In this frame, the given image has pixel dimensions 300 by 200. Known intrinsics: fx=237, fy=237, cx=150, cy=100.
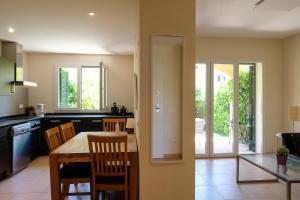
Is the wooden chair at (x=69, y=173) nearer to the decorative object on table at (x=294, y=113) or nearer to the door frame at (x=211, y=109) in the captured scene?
the door frame at (x=211, y=109)

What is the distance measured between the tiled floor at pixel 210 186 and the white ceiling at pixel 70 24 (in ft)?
8.73

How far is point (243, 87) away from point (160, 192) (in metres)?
3.78

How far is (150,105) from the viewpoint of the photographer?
280 cm

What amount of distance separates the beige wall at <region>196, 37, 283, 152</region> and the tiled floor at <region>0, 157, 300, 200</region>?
4.28 ft

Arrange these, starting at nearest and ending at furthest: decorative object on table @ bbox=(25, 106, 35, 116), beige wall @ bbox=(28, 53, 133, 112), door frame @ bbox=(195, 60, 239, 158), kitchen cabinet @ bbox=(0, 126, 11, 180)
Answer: kitchen cabinet @ bbox=(0, 126, 11, 180) → door frame @ bbox=(195, 60, 239, 158) → decorative object on table @ bbox=(25, 106, 35, 116) → beige wall @ bbox=(28, 53, 133, 112)

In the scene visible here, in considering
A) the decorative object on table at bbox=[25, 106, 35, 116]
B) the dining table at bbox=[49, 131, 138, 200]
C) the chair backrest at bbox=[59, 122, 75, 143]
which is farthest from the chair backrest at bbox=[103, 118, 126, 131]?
the decorative object on table at bbox=[25, 106, 35, 116]

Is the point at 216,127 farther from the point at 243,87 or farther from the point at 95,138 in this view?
the point at 95,138

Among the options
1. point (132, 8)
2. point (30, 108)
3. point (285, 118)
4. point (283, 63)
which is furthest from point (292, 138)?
point (30, 108)

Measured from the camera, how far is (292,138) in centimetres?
427

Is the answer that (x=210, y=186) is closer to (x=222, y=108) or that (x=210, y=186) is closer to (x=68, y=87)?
(x=222, y=108)

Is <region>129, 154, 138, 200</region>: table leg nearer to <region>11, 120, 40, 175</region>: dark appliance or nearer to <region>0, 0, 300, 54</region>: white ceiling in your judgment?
<region>0, 0, 300, 54</region>: white ceiling

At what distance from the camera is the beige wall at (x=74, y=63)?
249 inches

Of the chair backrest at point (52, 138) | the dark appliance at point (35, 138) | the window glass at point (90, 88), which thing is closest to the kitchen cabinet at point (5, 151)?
the dark appliance at point (35, 138)

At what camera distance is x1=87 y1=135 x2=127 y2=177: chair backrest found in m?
2.61
